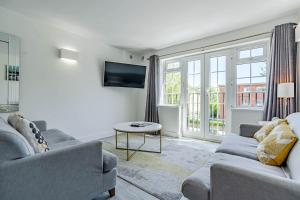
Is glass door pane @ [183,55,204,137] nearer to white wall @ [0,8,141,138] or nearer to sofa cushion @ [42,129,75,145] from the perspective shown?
white wall @ [0,8,141,138]

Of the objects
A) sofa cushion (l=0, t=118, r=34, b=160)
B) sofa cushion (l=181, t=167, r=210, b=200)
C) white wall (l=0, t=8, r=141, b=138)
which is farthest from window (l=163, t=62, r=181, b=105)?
sofa cushion (l=0, t=118, r=34, b=160)

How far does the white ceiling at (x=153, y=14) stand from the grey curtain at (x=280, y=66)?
0.33 m

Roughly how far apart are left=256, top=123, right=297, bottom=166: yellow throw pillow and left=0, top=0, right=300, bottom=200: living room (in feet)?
A: 0.03

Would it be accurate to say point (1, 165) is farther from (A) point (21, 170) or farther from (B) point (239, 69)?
(B) point (239, 69)

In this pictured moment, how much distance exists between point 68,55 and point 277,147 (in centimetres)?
366

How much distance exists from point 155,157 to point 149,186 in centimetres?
92

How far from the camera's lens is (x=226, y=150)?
1.78 meters

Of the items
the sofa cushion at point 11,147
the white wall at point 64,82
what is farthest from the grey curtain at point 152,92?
the sofa cushion at point 11,147

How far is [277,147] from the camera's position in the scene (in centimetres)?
145

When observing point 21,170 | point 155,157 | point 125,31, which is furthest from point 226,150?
point 125,31

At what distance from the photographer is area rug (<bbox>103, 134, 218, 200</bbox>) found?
6.09 feet

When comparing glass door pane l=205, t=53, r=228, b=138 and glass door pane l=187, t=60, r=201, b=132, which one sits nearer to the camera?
glass door pane l=205, t=53, r=228, b=138

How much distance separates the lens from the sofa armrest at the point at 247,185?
0.81 metres

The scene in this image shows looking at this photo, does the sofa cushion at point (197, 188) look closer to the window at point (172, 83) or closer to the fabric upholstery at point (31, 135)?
the fabric upholstery at point (31, 135)
